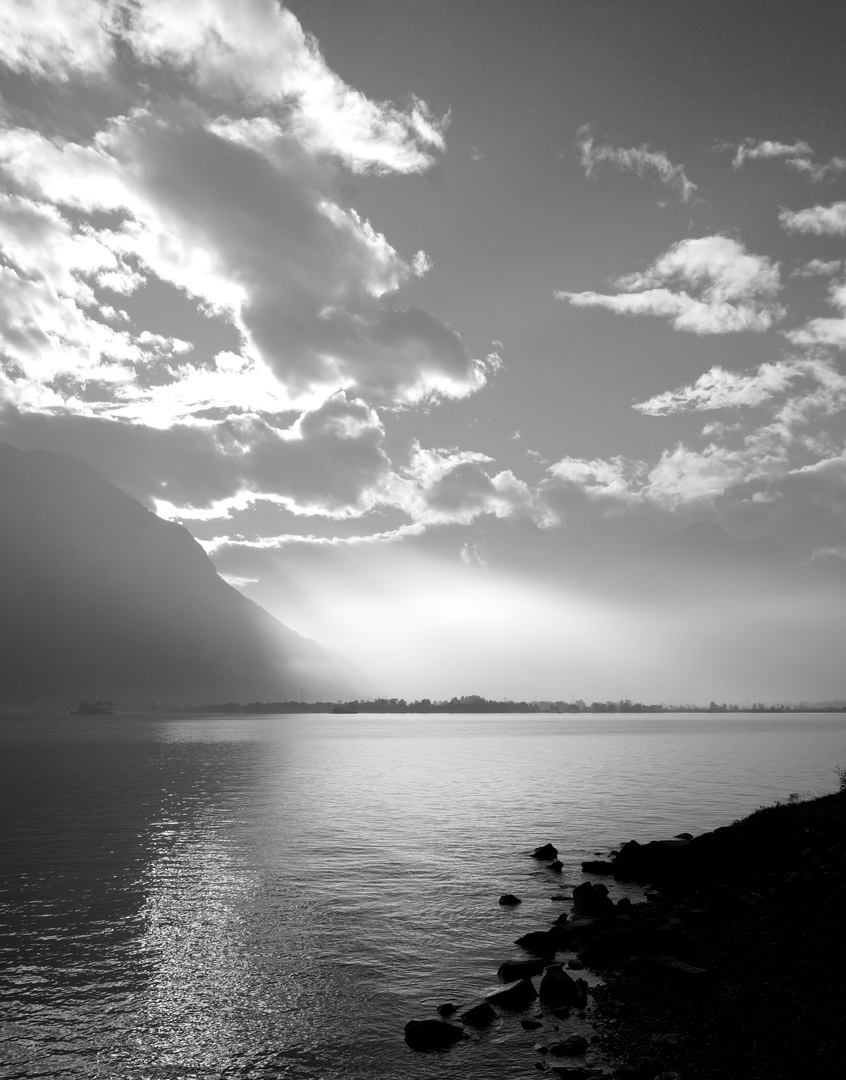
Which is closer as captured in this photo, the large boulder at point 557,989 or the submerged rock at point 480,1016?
the submerged rock at point 480,1016

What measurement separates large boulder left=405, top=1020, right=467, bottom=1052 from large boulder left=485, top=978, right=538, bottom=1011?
7.99 feet

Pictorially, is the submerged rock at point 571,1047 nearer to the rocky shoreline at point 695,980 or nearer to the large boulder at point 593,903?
the rocky shoreline at point 695,980

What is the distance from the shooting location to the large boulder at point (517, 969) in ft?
85.9

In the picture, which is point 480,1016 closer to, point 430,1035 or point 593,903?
point 430,1035

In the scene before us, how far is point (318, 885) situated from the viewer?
41781 millimetres

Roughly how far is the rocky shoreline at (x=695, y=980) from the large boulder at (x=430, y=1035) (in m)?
0.03

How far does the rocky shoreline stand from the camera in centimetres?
1866

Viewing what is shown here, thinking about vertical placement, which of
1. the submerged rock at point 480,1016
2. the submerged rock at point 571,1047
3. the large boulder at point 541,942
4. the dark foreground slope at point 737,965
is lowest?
the large boulder at point 541,942

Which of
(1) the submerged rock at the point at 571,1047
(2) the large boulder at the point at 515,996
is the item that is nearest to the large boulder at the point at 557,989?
(2) the large boulder at the point at 515,996

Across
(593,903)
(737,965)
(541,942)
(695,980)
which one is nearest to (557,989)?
(695,980)

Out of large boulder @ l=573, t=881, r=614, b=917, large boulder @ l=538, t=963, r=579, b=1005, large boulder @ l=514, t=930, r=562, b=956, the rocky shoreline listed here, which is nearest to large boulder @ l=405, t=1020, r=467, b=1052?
the rocky shoreline

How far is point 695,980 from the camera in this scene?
23.8m

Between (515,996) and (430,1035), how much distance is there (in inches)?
150

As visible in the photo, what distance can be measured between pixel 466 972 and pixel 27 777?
10032 centimetres
